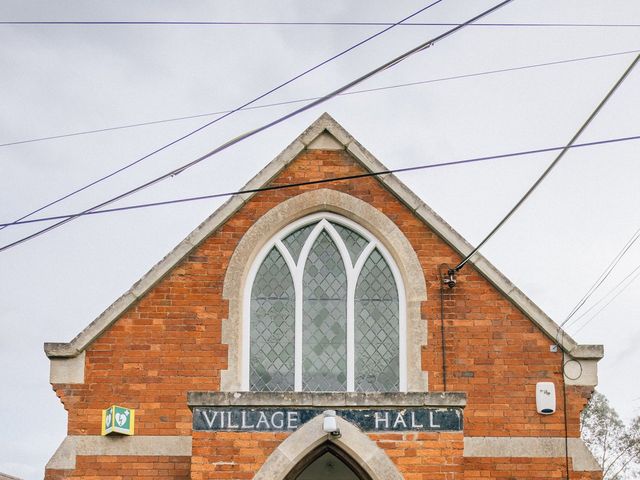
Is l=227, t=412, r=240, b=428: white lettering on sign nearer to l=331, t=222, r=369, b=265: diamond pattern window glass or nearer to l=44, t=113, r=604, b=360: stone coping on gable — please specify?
l=44, t=113, r=604, b=360: stone coping on gable

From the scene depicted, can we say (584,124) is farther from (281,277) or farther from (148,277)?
(148,277)

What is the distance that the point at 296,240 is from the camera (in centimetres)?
1659

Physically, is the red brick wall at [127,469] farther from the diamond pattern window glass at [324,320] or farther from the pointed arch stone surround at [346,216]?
the diamond pattern window glass at [324,320]

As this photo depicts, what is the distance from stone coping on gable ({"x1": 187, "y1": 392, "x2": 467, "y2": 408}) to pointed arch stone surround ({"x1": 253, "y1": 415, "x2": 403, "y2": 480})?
253 millimetres

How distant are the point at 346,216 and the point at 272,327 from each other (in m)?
2.04

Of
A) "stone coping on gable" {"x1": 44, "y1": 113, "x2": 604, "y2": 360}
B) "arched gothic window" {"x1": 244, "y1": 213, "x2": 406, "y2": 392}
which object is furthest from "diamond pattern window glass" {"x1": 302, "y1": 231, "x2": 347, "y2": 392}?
"stone coping on gable" {"x1": 44, "y1": 113, "x2": 604, "y2": 360}

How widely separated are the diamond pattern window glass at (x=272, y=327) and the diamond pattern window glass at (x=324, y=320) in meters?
0.22

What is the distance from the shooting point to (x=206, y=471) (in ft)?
45.1

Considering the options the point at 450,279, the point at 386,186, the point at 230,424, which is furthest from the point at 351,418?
the point at 386,186

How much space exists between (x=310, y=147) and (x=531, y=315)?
4167 millimetres

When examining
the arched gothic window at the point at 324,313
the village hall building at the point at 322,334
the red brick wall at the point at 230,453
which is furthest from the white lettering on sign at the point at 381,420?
the arched gothic window at the point at 324,313

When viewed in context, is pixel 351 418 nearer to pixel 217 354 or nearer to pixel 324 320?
pixel 324 320

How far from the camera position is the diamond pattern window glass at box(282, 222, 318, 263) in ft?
54.1

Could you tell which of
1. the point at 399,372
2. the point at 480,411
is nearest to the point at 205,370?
the point at 399,372
